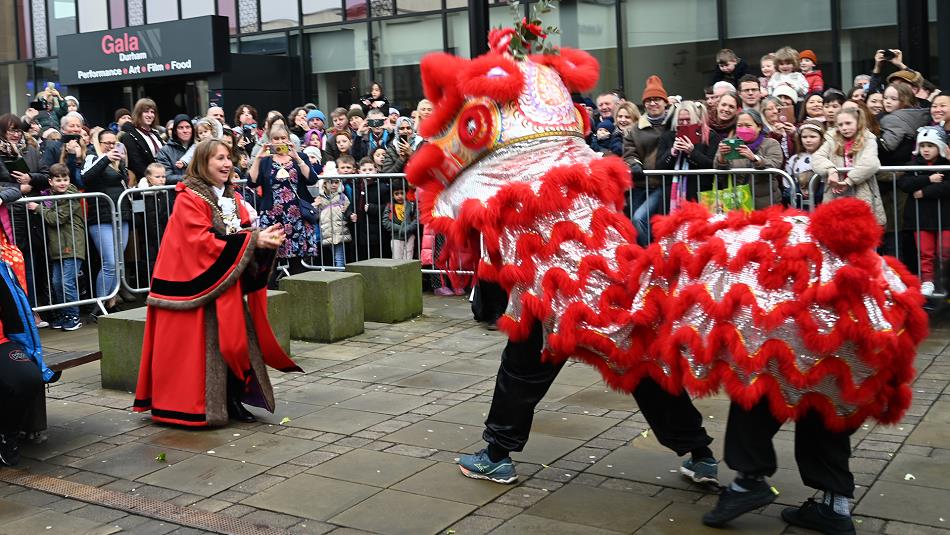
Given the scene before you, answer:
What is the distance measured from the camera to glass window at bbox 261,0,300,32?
2278 centimetres

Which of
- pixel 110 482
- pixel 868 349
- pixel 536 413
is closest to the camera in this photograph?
pixel 868 349

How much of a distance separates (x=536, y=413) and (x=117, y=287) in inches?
218

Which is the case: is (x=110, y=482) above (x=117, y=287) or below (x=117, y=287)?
below

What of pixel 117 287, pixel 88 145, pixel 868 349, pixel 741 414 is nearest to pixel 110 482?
pixel 741 414

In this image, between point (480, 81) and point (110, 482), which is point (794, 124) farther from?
point (110, 482)

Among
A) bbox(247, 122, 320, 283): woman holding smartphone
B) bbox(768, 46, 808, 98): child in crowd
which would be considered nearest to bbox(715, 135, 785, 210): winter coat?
bbox(768, 46, 808, 98): child in crowd

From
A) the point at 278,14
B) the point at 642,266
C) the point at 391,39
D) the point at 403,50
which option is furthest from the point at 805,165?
the point at 278,14

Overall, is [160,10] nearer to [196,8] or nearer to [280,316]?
[196,8]

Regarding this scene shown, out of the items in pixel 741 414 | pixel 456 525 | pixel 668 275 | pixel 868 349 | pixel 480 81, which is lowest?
pixel 456 525

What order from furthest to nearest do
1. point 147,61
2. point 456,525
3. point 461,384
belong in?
1. point 147,61
2. point 461,384
3. point 456,525

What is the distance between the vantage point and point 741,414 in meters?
4.65

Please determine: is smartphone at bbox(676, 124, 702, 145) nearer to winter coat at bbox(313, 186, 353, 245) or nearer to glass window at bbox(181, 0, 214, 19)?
winter coat at bbox(313, 186, 353, 245)

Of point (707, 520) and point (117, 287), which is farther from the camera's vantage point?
point (117, 287)

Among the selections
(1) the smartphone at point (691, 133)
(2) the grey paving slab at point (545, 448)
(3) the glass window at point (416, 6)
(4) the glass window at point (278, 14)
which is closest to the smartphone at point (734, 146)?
(1) the smartphone at point (691, 133)
